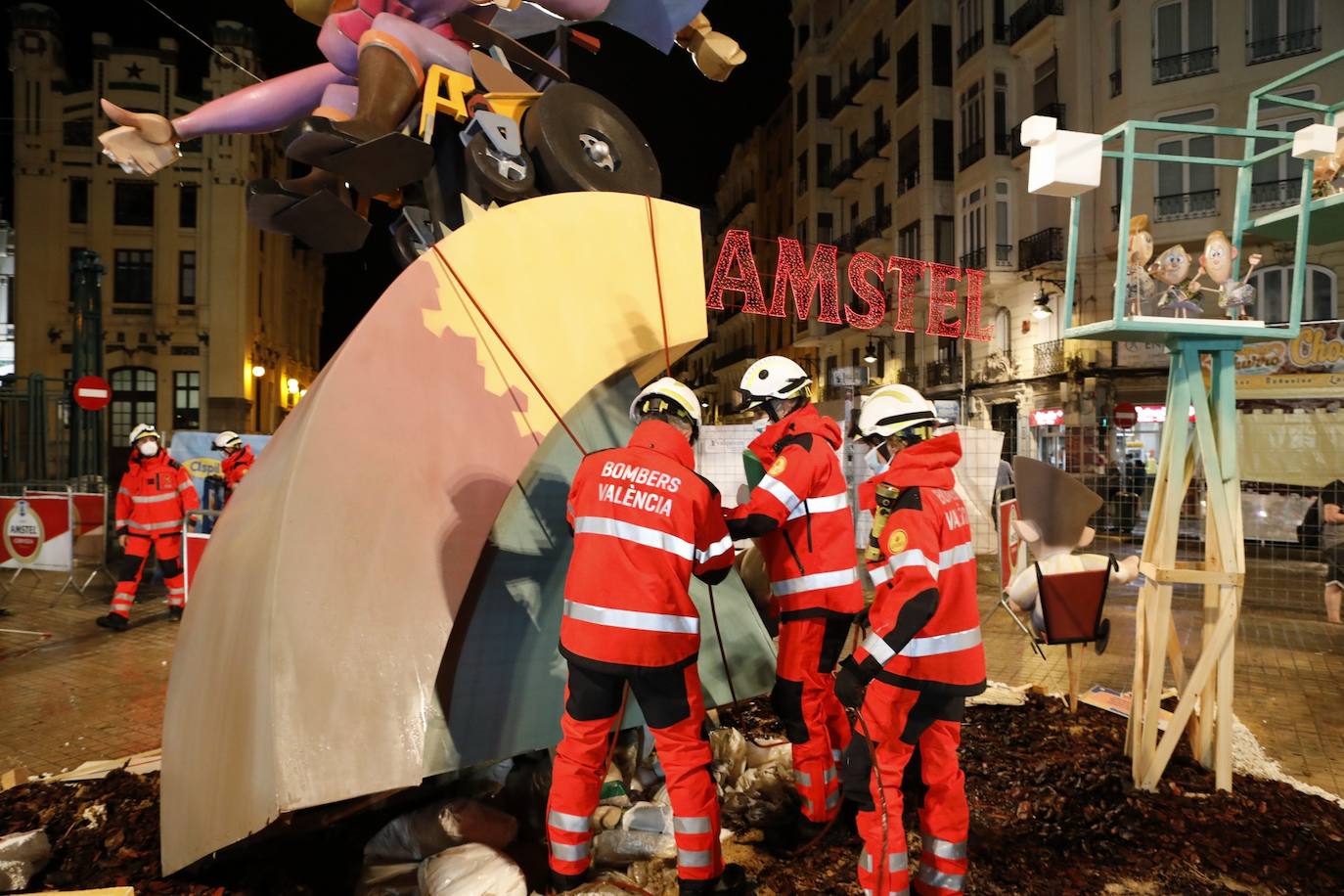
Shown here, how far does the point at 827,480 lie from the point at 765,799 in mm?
1636

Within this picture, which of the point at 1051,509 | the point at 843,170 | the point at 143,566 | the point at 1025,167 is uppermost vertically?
the point at 843,170

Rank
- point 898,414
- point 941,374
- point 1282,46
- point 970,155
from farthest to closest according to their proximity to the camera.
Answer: point 941,374, point 970,155, point 1282,46, point 898,414

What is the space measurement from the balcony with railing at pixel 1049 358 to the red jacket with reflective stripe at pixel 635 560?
22.7 metres

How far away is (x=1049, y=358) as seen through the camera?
24047 mm

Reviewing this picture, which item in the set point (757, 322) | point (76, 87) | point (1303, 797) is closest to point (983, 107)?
point (757, 322)

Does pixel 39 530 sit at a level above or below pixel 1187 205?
below

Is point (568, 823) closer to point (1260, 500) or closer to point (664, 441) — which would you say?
point (664, 441)

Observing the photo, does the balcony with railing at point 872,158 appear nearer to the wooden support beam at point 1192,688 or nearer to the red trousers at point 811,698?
the wooden support beam at point 1192,688

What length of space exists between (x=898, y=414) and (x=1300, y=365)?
15520mm

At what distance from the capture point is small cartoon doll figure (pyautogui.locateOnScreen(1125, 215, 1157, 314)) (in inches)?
173

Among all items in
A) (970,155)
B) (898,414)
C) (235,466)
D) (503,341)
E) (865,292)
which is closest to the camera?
(898,414)

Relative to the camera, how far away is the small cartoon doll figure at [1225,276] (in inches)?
168

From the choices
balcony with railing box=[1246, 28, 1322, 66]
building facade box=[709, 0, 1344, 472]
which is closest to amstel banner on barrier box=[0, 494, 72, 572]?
building facade box=[709, 0, 1344, 472]

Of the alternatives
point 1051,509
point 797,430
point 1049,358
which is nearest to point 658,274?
point 797,430
